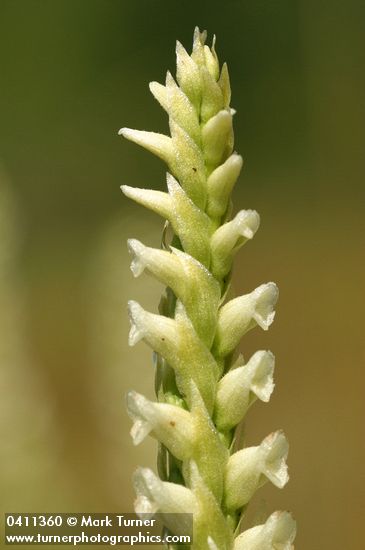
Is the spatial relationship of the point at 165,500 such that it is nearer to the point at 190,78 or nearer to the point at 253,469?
the point at 253,469

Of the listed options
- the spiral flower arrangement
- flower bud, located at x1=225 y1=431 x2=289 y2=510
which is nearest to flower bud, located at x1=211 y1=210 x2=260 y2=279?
the spiral flower arrangement

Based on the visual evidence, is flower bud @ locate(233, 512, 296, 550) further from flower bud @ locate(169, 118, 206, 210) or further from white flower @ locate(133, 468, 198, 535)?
flower bud @ locate(169, 118, 206, 210)

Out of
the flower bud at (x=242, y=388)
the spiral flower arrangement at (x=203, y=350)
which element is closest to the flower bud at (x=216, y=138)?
the spiral flower arrangement at (x=203, y=350)

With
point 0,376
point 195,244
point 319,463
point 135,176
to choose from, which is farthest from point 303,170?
point 195,244

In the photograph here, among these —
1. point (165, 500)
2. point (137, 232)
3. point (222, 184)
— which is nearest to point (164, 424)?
point (165, 500)

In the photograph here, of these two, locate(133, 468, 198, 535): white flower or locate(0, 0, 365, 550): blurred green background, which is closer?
locate(133, 468, 198, 535): white flower

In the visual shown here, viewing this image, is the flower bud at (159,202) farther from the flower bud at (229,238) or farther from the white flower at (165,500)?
the white flower at (165,500)

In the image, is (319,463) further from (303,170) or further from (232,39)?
(232,39)
